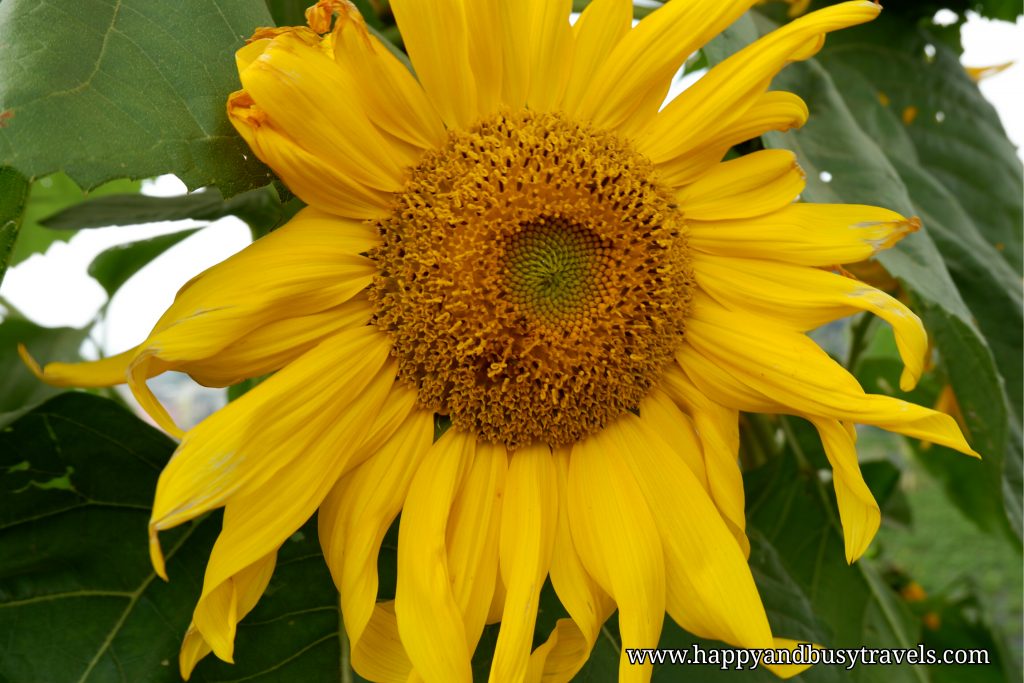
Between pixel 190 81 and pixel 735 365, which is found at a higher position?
pixel 190 81

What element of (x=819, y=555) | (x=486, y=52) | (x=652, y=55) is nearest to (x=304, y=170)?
(x=486, y=52)

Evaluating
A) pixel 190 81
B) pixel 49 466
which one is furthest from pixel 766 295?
pixel 49 466

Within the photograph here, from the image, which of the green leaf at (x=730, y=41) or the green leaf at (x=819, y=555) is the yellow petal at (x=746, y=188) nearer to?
the green leaf at (x=730, y=41)

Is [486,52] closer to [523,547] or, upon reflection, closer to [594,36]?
[594,36]

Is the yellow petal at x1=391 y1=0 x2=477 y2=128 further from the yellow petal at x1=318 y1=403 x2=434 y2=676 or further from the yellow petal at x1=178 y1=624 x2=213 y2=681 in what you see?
the yellow petal at x1=178 y1=624 x2=213 y2=681

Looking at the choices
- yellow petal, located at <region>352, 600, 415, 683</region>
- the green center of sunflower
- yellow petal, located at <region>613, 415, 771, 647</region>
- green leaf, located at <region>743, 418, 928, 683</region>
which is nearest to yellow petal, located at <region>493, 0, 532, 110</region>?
the green center of sunflower

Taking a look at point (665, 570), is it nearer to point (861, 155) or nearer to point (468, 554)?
point (468, 554)
